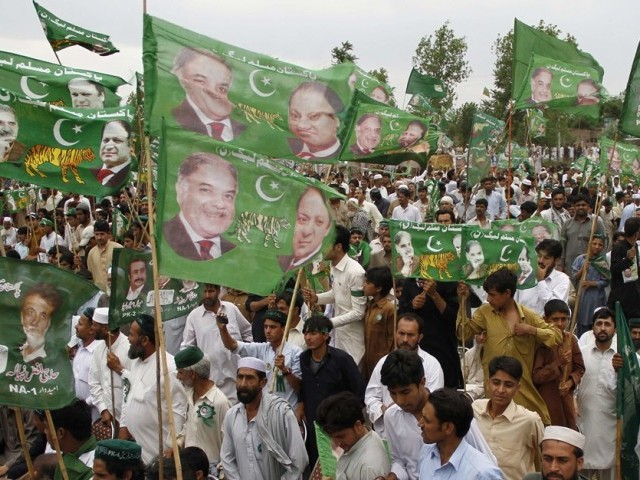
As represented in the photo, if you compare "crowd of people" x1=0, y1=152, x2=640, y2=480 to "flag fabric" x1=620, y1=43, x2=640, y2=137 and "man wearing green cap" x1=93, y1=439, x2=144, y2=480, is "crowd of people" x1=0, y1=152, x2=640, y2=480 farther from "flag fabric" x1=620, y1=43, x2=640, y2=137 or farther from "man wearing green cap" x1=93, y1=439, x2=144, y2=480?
"flag fabric" x1=620, y1=43, x2=640, y2=137

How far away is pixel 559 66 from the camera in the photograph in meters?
12.2

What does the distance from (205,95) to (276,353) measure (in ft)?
8.17

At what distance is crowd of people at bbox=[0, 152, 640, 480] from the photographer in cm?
549

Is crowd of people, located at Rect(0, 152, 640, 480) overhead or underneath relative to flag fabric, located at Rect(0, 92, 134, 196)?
underneath

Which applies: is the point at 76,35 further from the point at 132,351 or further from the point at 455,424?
the point at 455,424

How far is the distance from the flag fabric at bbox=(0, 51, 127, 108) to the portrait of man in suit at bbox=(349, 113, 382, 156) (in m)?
3.31

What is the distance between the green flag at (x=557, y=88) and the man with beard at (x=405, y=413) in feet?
22.8

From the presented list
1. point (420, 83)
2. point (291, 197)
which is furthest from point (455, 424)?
point (420, 83)

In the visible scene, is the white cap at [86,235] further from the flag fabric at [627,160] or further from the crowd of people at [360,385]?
the flag fabric at [627,160]

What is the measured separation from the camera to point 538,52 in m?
12.5

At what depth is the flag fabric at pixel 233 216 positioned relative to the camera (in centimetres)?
496

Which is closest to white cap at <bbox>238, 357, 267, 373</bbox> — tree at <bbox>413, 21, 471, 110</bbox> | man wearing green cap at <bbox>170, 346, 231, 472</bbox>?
man wearing green cap at <bbox>170, 346, 231, 472</bbox>

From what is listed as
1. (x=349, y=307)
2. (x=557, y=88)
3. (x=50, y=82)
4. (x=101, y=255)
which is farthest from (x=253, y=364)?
(x=557, y=88)

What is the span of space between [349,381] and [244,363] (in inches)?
45.9
